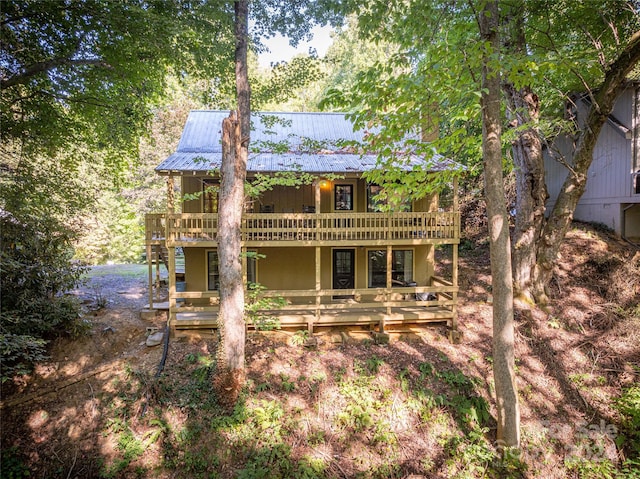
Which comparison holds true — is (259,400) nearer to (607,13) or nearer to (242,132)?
(242,132)

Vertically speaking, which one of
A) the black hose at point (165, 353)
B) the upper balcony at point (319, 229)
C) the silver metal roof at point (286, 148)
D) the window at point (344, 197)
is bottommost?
the black hose at point (165, 353)

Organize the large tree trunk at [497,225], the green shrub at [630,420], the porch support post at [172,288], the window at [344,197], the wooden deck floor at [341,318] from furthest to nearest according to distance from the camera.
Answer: the window at [344,197], the wooden deck floor at [341,318], the porch support post at [172,288], the green shrub at [630,420], the large tree trunk at [497,225]

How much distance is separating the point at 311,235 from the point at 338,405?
4.96m

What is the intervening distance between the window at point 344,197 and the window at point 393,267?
1.97 meters

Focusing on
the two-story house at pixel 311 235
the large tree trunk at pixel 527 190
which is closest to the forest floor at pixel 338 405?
the two-story house at pixel 311 235

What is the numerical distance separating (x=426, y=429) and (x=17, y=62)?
12.7 meters

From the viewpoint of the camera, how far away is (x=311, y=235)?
34.0ft

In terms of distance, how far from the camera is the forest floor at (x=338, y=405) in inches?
250

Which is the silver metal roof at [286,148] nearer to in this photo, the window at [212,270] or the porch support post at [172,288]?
the porch support post at [172,288]

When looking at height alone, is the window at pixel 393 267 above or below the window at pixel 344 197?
below

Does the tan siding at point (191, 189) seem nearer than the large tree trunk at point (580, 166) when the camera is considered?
No

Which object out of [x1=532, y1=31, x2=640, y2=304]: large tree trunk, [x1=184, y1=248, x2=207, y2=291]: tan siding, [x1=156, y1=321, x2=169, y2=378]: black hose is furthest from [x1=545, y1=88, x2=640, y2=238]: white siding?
[x1=156, y1=321, x2=169, y2=378]: black hose

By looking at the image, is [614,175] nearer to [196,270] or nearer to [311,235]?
[311,235]

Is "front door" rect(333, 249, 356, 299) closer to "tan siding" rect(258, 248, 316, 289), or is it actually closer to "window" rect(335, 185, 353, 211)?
"tan siding" rect(258, 248, 316, 289)
